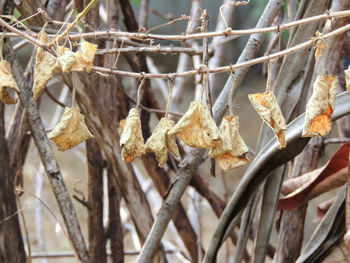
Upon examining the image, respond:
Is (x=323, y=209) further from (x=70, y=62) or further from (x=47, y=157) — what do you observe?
(x=70, y=62)

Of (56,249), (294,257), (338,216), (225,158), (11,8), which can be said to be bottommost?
(56,249)

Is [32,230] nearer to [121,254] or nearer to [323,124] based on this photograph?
[121,254]

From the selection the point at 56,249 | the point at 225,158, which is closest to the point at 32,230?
the point at 56,249

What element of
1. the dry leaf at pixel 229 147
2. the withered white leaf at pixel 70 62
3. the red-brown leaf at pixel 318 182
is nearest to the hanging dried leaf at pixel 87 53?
the withered white leaf at pixel 70 62

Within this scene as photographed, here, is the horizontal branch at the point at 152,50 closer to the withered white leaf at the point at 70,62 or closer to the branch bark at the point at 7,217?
the withered white leaf at the point at 70,62

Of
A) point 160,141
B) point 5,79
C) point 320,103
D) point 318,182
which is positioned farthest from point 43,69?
point 318,182

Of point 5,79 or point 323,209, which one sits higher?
point 5,79
